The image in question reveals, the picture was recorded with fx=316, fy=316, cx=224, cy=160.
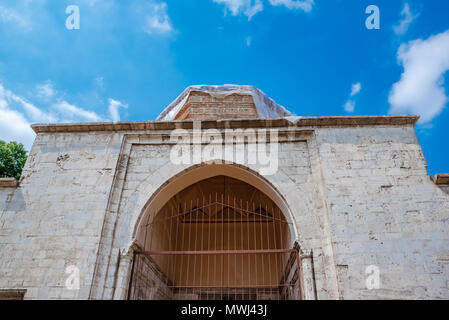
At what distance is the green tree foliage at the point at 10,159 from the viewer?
38.2 feet

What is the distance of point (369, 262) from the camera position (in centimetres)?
475

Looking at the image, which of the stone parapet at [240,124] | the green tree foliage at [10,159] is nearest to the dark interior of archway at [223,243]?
the stone parapet at [240,124]

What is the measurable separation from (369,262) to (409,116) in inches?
115

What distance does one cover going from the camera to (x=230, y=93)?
796 cm

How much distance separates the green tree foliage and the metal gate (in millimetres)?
7192

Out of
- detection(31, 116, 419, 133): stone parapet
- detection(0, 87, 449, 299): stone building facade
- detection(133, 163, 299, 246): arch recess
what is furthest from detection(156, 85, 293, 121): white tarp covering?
detection(133, 163, 299, 246): arch recess

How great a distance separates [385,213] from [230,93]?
4.53 m

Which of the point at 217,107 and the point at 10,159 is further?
the point at 10,159

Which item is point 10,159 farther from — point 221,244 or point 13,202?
point 221,244

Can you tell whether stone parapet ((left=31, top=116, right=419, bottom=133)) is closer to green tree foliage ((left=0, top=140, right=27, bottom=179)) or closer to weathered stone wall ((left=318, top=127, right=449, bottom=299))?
weathered stone wall ((left=318, top=127, right=449, bottom=299))

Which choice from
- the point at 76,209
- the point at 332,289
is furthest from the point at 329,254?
the point at 76,209

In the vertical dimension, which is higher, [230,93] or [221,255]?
[230,93]

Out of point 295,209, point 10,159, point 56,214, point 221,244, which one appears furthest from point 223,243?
point 10,159
